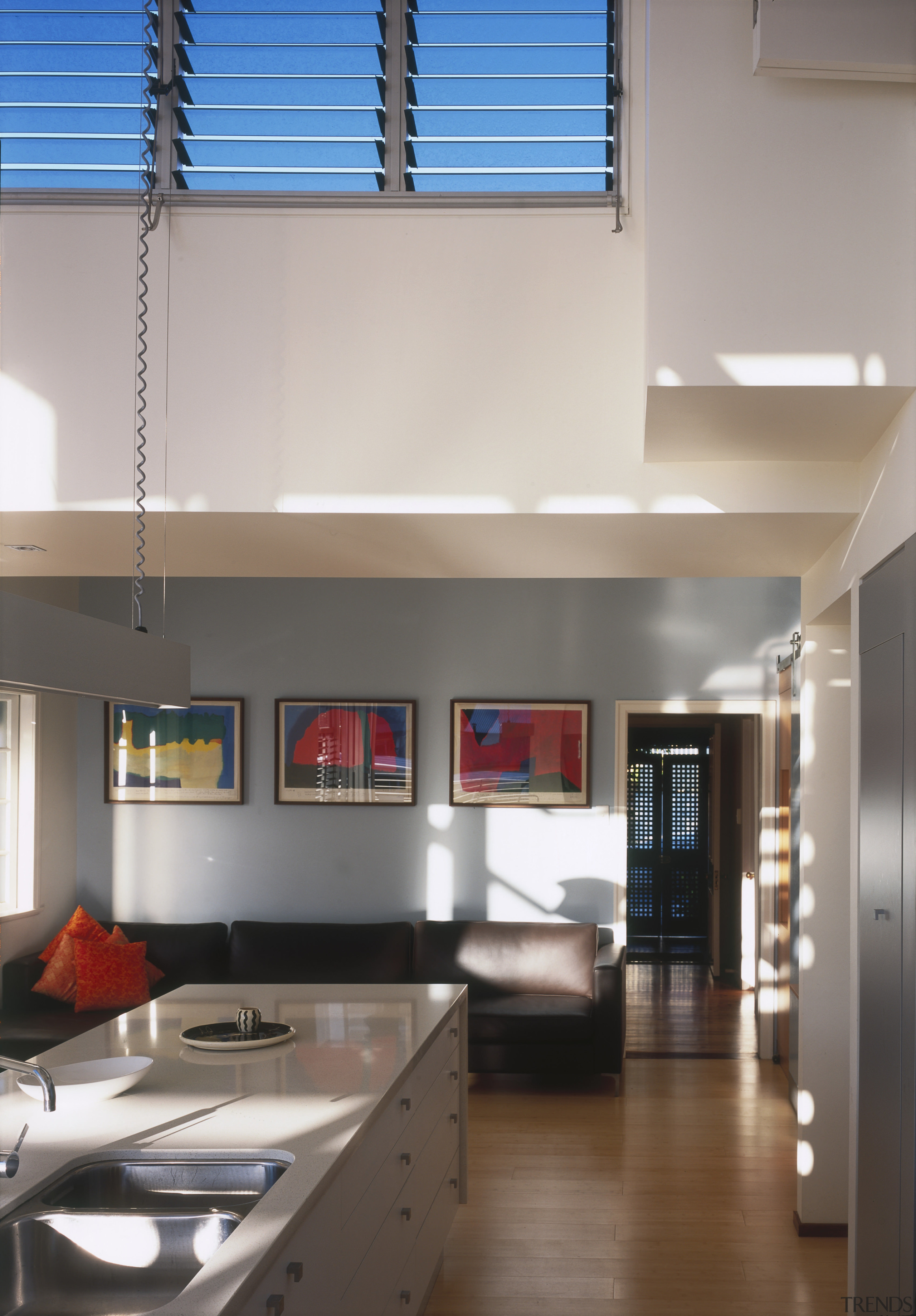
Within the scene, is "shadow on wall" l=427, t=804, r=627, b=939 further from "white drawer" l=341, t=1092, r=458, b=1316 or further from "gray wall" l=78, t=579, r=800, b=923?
"white drawer" l=341, t=1092, r=458, b=1316

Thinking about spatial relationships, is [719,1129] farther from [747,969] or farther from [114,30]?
[114,30]

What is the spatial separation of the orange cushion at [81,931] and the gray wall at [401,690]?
0.46 m

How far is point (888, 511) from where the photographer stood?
2.81m

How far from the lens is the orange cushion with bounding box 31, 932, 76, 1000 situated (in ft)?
19.1

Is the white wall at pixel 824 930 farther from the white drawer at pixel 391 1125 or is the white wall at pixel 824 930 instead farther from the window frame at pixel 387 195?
the window frame at pixel 387 195

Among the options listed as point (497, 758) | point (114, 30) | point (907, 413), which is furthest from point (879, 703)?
point (497, 758)

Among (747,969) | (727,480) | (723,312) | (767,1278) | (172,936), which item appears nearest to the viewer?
(723,312)

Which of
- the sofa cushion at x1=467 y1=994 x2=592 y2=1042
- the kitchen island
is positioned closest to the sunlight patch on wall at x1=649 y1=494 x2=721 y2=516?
the kitchen island

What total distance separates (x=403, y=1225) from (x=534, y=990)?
133 inches

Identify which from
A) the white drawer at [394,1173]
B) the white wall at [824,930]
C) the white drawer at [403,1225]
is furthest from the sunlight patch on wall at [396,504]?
the white drawer at [403,1225]

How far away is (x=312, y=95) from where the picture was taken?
3.62 metres

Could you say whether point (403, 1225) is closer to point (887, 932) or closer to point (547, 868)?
point (887, 932)

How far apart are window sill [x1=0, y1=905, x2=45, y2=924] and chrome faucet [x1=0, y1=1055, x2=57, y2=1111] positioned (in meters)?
4.47

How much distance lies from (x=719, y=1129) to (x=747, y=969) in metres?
3.38
